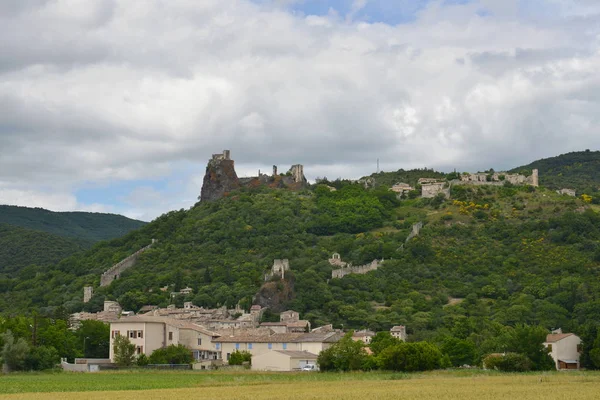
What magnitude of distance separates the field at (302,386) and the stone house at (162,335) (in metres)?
15.7

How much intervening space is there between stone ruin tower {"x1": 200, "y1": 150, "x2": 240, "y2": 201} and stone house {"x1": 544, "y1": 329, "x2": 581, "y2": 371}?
3633 inches

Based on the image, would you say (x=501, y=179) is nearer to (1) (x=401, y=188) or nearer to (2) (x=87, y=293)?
(1) (x=401, y=188)

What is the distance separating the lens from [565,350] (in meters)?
79.1

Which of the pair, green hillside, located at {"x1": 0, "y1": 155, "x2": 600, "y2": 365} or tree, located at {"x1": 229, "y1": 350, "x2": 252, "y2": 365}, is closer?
tree, located at {"x1": 229, "y1": 350, "x2": 252, "y2": 365}

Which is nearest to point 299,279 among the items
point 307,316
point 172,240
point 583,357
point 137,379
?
point 307,316

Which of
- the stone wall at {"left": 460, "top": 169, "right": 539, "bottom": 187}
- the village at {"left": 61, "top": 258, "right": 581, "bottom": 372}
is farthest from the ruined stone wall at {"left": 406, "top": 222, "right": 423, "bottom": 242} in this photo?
the village at {"left": 61, "top": 258, "right": 581, "bottom": 372}

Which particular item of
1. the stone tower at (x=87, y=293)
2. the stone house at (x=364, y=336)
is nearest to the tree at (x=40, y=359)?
the stone house at (x=364, y=336)

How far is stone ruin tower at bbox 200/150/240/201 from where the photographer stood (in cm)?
16612

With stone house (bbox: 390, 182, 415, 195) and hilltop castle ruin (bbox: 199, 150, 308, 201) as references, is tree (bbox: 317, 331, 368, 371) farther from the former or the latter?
stone house (bbox: 390, 182, 415, 195)

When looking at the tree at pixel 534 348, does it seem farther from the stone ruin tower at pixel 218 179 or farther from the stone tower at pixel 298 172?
the stone tower at pixel 298 172

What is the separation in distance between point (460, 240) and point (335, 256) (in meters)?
16.7

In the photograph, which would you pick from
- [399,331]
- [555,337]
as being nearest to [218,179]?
[399,331]

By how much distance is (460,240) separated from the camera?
453ft

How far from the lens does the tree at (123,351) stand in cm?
7962
